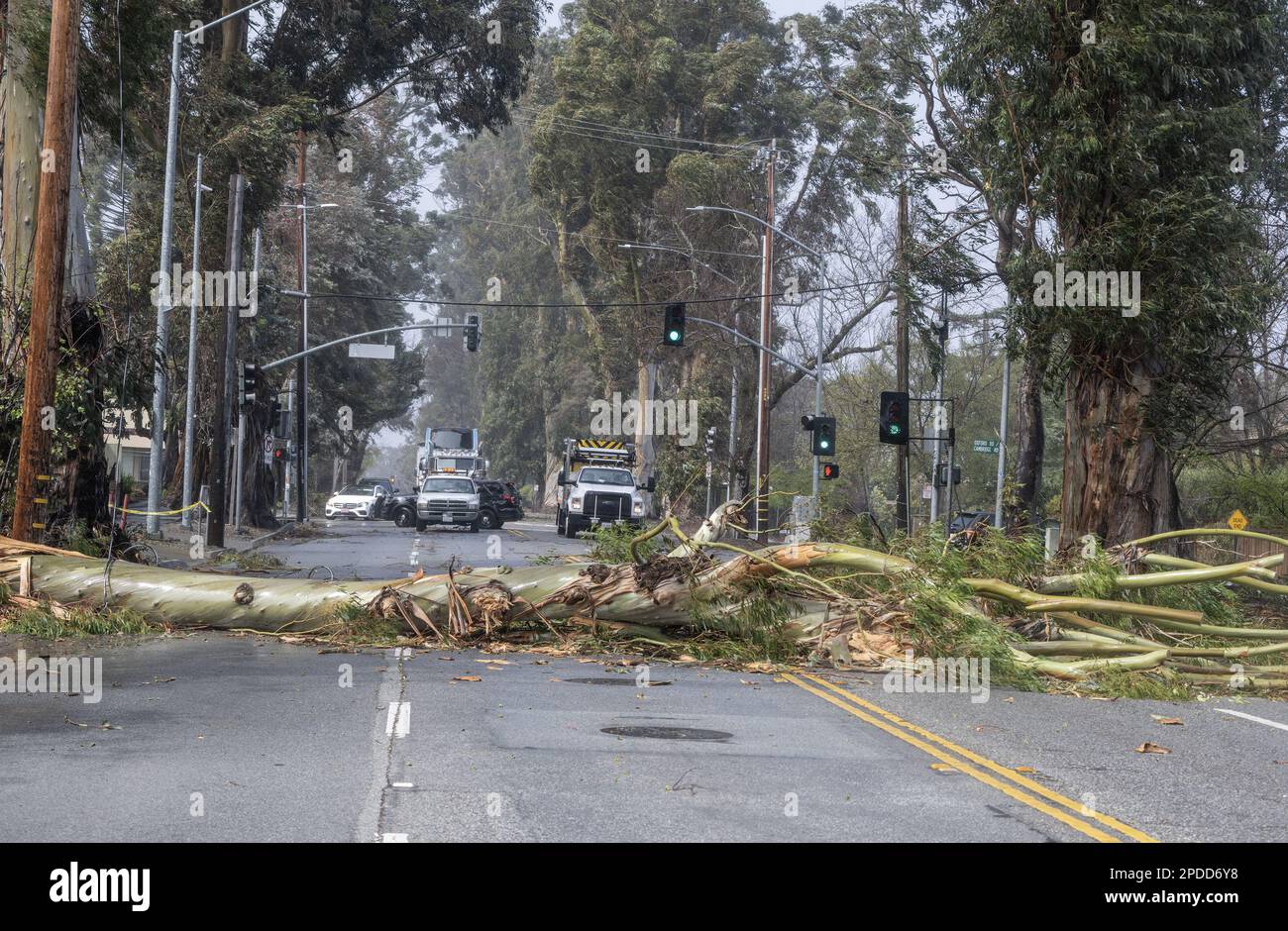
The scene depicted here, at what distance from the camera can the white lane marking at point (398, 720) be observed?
986 centimetres

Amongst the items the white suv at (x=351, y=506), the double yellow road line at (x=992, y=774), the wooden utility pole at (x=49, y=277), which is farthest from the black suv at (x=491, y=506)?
the double yellow road line at (x=992, y=774)

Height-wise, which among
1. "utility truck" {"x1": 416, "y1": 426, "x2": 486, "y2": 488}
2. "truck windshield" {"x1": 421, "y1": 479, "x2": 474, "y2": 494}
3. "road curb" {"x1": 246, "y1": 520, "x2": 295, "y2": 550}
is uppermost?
"utility truck" {"x1": 416, "y1": 426, "x2": 486, "y2": 488}

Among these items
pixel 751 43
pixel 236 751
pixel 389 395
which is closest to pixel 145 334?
pixel 236 751

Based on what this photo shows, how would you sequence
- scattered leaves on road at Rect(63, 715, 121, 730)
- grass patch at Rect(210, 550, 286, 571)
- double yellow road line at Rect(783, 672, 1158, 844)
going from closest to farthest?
1. double yellow road line at Rect(783, 672, 1158, 844)
2. scattered leaves on road at Rect(63, 715, 121, 730)
3. grass patch at Rect(210, 550, 286, 571)

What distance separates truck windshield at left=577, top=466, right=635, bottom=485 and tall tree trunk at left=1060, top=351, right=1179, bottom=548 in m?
24.3

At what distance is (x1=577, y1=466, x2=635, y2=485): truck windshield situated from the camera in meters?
46.5

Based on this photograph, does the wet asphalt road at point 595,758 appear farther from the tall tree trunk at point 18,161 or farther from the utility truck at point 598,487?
the utility truck at point 598,487

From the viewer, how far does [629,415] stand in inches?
2621

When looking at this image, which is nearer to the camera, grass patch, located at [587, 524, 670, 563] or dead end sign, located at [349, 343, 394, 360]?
grass patch, located at [587, 524, 670, 563]

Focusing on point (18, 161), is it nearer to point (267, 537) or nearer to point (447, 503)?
point (267, 537)

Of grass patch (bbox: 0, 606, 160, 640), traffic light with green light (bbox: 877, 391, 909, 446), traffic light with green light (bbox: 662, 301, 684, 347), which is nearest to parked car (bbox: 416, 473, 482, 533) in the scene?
traffic light with green light (bbox: 662, 301, 684, 347)

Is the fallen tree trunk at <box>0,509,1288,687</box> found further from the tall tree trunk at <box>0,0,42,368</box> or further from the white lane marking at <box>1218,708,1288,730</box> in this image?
the tall tree trunk at <box>0,0,42,368</box>

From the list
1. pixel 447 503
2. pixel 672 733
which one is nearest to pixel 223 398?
pixel 447 503
